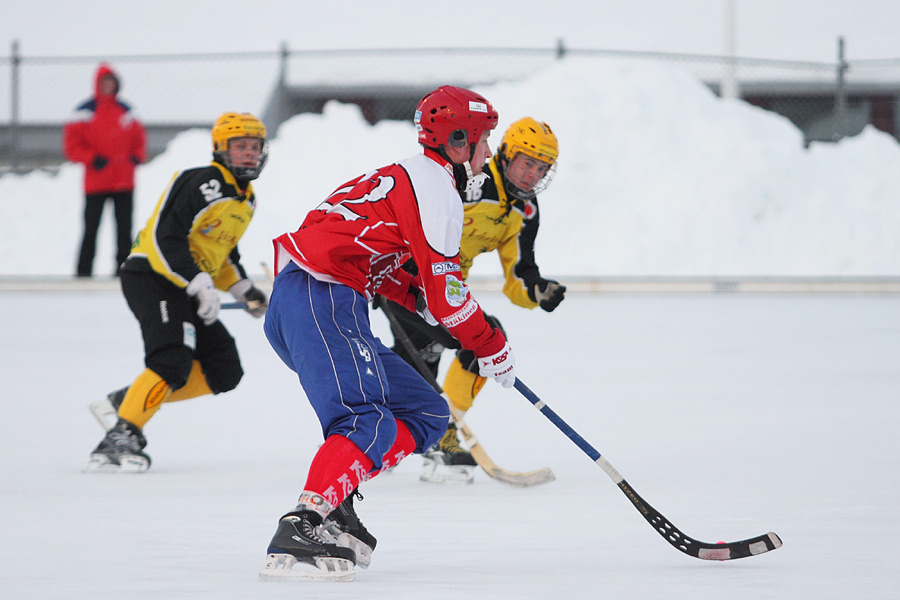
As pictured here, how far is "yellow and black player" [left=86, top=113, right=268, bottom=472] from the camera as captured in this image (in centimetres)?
424

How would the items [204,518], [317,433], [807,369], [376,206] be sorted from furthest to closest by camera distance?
[807,369] < [317,433] < [204,518] < [376,206]

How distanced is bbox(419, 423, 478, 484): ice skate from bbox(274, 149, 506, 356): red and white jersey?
1.20 metres

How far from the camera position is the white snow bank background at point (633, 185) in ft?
36.9

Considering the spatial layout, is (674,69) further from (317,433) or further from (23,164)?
(317,433)

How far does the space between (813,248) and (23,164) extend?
8.11 meters

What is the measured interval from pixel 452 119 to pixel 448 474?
154 cm

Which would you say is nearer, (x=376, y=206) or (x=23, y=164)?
(x=376, y=206)

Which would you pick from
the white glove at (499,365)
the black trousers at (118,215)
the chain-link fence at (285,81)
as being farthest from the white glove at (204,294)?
the chain-link fence at (285,81)

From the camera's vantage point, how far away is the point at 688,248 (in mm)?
11203

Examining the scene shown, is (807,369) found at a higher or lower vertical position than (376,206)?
lower

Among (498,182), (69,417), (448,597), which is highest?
(498,182)

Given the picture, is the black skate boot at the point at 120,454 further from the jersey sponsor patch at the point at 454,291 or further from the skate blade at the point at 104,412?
the jersey sponsor patch at the point at 454,291

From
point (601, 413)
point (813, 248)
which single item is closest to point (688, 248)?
point (813, 248)

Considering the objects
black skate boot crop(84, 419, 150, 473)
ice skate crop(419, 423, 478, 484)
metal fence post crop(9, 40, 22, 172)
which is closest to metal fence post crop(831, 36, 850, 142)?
metal fence post crop(9, 40, 22, 172)
